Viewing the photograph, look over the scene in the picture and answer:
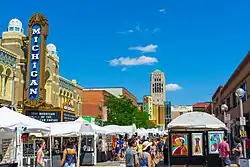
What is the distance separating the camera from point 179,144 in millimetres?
20766

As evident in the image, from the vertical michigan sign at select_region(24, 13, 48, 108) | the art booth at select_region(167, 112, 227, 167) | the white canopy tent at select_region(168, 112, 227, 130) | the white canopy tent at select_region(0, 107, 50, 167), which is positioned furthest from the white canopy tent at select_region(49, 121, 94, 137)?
the vertical michigan sign at select_region(24, 13, 48, 108)

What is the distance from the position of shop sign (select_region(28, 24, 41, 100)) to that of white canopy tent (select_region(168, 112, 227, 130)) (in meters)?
20.5

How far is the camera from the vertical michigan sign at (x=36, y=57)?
128 ft

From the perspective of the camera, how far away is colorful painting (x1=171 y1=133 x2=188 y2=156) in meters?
20.7

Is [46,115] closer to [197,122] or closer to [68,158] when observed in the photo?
[197,122]

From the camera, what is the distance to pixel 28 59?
39.1 metres

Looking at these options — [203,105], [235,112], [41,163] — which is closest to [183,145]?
[41,163]

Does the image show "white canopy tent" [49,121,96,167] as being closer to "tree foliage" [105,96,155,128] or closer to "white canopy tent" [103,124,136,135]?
"white canopy tent" [103,124,136,135]

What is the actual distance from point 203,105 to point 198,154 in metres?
136

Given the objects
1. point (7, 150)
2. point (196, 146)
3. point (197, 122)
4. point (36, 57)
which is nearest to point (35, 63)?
point (36, 57)

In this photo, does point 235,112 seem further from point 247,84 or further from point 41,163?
point 41,163

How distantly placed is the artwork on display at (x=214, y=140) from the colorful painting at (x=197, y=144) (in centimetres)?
46

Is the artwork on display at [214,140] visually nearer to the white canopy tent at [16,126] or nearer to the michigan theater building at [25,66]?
the white canopy tent at [16,126]

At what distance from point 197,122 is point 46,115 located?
48.6ft
